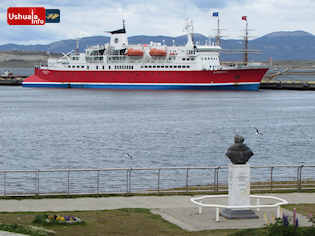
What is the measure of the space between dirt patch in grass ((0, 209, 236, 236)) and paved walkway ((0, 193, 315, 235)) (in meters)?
0.36

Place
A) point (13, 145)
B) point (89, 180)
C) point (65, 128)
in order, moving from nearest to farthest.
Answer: point (89, 180) → point (13, 145) → point (65, 128)

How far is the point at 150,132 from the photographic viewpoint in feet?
159

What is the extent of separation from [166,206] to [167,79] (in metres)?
83.5

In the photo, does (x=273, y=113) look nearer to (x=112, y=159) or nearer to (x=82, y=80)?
(x=112, y=159)

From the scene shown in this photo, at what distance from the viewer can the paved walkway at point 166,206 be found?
1285 centimetres

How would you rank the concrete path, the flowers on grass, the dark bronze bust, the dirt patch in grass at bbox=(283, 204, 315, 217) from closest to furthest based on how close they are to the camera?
the flowers on grass
the dark bronze bust
the dirt patch in grass at bbox=(283, 204, 315, 217)
the concrete path

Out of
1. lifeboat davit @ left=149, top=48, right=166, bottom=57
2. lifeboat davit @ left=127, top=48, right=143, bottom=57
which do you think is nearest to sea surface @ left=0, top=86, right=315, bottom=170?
lifeboat davit @ left=149, top=48, right=166, bottom=57

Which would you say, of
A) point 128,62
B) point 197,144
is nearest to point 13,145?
point 197,144

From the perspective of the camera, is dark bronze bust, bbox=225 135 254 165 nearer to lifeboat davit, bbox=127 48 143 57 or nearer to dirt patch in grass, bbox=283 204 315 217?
dirt patch in grass, bbox=283 204 315 217

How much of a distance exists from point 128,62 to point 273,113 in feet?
129

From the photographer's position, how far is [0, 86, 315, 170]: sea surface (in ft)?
112

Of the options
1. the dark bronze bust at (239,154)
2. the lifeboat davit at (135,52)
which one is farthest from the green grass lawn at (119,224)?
the lifeboat davit at (135,52)

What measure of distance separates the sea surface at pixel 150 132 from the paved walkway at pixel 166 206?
1607 centimetres

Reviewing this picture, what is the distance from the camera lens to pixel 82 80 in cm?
10650
